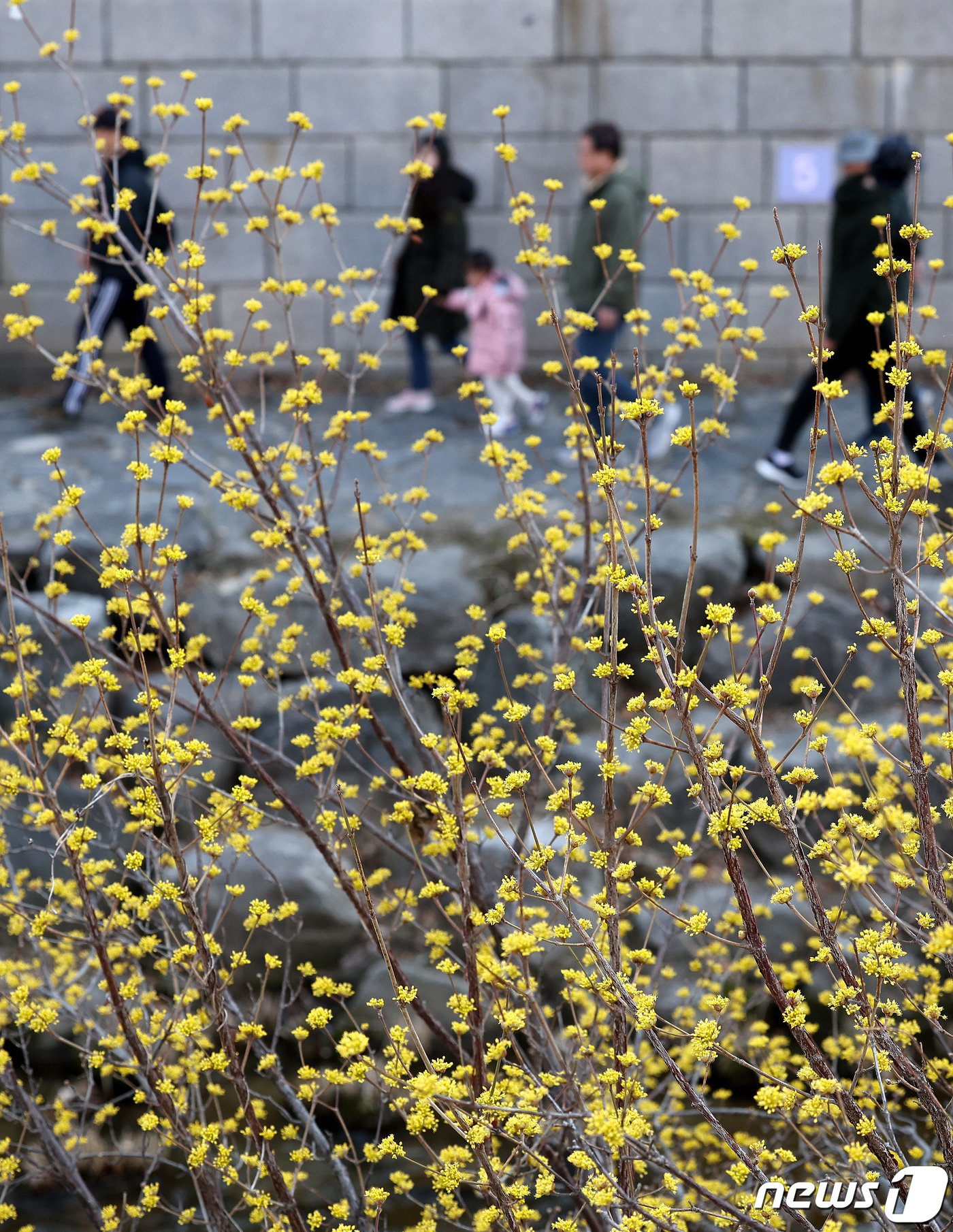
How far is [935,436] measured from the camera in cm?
200

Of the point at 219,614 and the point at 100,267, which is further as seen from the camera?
the point at 100,267

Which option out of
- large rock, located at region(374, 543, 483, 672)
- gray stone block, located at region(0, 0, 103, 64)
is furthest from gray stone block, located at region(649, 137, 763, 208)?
large rock, located at region(374, 543, 483, 672)

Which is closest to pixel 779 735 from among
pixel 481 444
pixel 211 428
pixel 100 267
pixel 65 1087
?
pixel 481 444

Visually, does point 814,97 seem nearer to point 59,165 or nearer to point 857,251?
point 857,251

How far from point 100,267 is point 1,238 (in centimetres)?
151

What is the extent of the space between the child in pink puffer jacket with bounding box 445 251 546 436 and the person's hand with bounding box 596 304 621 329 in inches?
Answer: 36.1

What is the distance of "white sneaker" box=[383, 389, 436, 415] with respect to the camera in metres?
6.89

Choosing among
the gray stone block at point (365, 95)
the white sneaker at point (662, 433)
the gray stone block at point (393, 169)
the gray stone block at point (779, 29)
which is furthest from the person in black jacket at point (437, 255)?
the gray stone block at point (779, 29)

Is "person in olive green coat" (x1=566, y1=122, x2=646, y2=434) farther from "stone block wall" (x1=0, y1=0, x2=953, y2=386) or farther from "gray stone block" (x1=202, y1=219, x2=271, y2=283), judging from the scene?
"gray stone block" (x1=202, y1=219, x2=271, y2=283)

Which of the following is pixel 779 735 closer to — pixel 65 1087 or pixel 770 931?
pixel 770 931

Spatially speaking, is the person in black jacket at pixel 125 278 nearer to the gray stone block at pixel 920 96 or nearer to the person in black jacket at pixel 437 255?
the person in black jacket at pixel 437 255

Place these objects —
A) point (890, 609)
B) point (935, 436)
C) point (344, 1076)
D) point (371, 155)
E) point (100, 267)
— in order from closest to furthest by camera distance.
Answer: point (935, 436) < point (344, 1076) < point (890, 609) < point (100, 267) < point (371, 155)

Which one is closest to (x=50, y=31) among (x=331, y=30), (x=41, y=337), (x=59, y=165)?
→ (x=59, y=165)

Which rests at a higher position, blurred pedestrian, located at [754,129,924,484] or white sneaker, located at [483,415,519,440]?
blurred pedestrian, located at [754,129,924,484]
